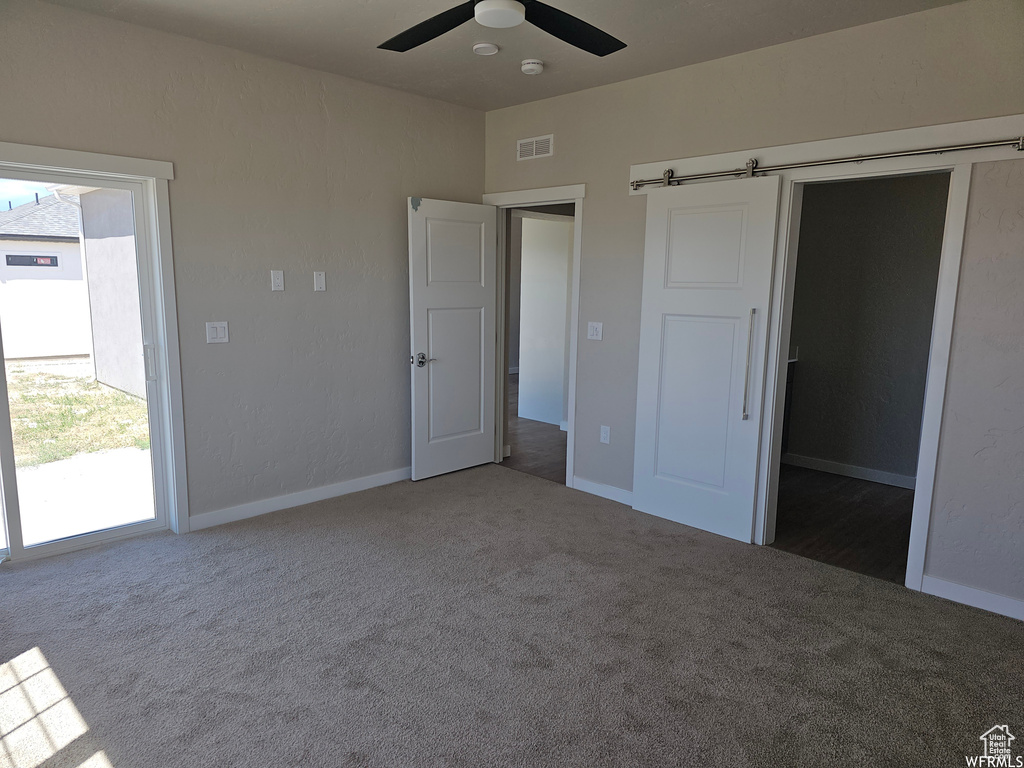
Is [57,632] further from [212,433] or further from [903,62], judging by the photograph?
[903,62]

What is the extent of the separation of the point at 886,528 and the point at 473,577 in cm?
255

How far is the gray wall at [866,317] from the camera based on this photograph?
174 inches

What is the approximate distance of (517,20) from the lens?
7.39 feet

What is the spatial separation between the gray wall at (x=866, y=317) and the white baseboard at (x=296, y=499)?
128 inches

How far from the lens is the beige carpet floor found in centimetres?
201

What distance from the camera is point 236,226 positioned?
11.8ft

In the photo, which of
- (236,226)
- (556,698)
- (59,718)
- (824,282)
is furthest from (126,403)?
(824,282)

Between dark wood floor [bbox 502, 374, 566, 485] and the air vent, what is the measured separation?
2.20 metres

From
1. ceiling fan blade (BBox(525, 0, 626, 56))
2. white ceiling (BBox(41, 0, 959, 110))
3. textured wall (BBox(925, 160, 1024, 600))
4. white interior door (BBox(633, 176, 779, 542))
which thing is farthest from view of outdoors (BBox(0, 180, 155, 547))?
textured wall (BBox(925, 160, 1024, 600))

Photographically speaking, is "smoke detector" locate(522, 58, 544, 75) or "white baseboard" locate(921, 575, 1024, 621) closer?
"white baseboard" locate(921, 575, 1024, 621)

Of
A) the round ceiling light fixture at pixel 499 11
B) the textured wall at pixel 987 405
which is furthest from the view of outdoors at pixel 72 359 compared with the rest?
the textured wall at pixel 987 405

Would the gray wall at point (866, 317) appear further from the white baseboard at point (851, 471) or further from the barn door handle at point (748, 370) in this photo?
the barn door handle at point (748, 370)

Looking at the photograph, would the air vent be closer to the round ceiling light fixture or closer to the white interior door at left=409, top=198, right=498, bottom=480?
the white interior door at left=409, top=198, right=498, bottom=480

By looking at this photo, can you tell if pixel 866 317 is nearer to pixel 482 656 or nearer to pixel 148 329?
pixel 482 656
